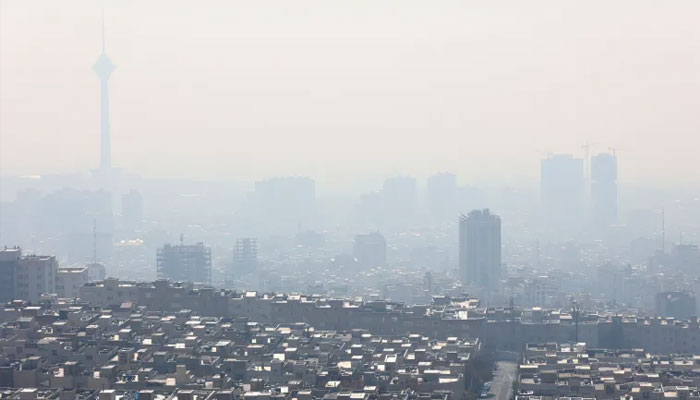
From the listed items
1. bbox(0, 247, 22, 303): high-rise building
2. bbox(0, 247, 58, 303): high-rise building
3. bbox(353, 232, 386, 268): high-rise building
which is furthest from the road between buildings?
bbox(353, 232, 386, 268): high-rise building

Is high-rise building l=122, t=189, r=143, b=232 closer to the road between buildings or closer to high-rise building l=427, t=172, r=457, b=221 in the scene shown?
high-rise building l=427, t=172, r=457, b=221

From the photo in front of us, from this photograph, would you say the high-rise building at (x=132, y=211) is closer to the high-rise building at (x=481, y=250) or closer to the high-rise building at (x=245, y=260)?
the high-rise building at (x=245, y=260)

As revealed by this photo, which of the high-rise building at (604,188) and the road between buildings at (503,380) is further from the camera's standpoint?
the high-rise building at (604,188)

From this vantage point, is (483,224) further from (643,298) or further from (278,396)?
(278,396)

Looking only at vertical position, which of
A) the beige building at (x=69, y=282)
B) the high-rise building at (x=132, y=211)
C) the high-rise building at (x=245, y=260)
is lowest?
the high-rise building at (x=245, y=260)

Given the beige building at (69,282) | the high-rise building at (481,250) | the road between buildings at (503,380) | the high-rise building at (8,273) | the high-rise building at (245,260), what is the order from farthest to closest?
the high-rise building at (245,260) → the high-rise building at (481,250) → the beige building at (69,282) → the high-rise building at (8,273) → the road between buildings at (503,380)

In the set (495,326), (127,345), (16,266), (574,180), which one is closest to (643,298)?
(495,326)

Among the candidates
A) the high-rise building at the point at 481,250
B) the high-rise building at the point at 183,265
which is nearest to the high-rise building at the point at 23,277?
the high-rise building at the point at 183,265
